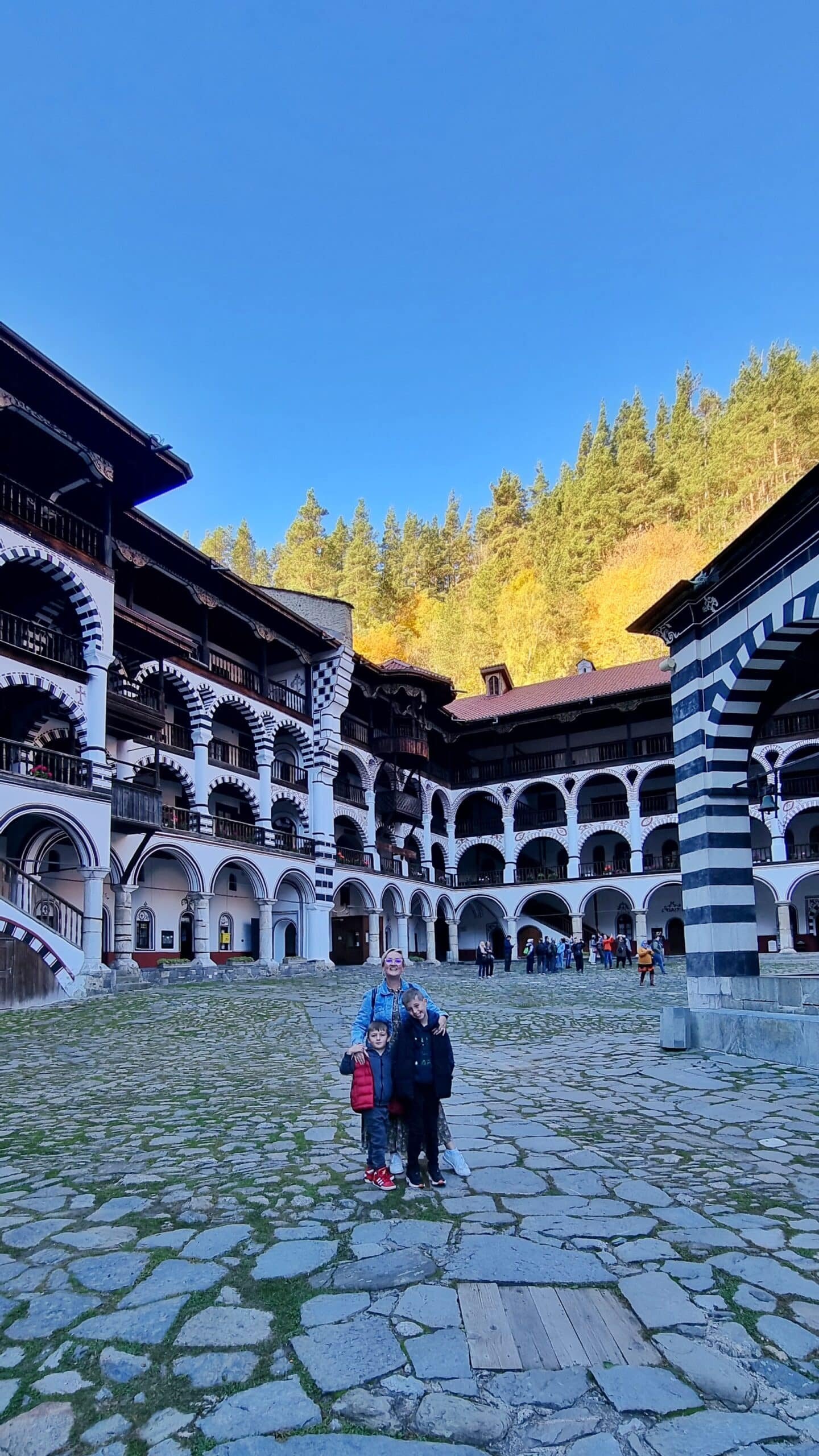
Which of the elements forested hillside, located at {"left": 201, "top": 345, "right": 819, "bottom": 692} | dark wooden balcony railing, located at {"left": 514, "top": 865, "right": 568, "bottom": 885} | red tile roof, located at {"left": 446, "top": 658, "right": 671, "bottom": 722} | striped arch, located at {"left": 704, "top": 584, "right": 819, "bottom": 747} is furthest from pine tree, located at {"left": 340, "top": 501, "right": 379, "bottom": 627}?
striped arch, located at {"left": 704, "top": 584, "right": 819, "bottom": 747}

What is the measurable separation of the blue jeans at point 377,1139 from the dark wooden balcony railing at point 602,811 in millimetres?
32125

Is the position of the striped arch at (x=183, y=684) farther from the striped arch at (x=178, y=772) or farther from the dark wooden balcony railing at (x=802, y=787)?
the dark wooden balcony railing at (x=802, y=787)

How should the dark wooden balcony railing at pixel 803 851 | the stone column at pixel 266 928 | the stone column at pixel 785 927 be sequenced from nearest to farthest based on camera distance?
the stone column at pixel 266 928, the stone column at pixel 785 927, the dark wooden balcony railing at pixel 803 851

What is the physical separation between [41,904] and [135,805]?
2.66m

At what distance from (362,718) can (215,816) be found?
33.5ft

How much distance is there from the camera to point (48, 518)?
1742cm

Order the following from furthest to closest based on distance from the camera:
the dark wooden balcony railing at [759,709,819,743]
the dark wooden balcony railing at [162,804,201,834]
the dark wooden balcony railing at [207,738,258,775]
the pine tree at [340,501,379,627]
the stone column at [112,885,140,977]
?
1. the pine tree at [340,501,379,627]
2. the dark wooden balcony railing at [759,709,819,743]
3. the dark wooden balcony railing at [207,738,258,775]
4. the dark wooden balcony railing at [162,804,201,834]
5. the stone column at [112,885,140,977]

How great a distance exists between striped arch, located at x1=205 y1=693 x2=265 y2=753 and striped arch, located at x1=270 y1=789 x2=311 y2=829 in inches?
68.8

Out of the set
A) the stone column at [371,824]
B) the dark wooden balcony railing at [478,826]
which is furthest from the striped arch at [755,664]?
the dark wooden balcony railing at [478,826]

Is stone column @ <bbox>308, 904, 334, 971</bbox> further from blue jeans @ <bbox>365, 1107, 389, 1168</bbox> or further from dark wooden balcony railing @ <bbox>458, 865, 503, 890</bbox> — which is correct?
blue jeans @ <bbox>365, 1107, 389, 1168</bbox>

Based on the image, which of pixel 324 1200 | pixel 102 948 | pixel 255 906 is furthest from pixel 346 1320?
pixel 255 906

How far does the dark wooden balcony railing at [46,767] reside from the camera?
52.4ft

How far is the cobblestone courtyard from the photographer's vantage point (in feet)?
7.35

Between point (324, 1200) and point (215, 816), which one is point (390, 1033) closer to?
point (324, 1200)
